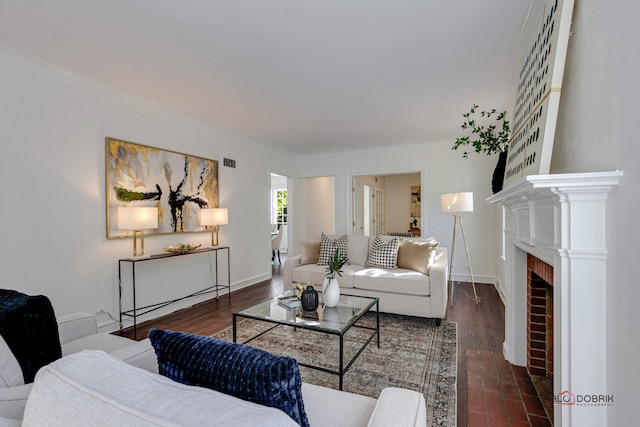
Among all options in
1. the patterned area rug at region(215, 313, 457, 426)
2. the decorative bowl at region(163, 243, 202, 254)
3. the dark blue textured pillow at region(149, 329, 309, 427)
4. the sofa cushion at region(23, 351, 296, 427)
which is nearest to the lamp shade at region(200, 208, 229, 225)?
the decorative bowl at region(163, 243, 202, 254)

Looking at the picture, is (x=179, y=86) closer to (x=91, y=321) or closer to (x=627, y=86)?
(x=91, y=321)

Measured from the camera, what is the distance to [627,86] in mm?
966

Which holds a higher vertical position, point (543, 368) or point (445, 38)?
point (445, 38)

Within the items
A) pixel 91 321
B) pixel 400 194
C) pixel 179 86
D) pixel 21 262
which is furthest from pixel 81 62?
pixel 400 194

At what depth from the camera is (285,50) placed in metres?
2.42

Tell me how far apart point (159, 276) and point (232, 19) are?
2979 millimetres

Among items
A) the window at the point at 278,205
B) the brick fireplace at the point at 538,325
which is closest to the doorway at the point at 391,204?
the window at the point at 278,205

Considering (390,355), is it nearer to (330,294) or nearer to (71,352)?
(330,294)

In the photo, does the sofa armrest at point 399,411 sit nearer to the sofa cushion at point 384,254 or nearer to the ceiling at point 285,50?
the ceiling at point 285,50

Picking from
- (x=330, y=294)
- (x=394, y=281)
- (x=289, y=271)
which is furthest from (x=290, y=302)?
(x=289, y=271)

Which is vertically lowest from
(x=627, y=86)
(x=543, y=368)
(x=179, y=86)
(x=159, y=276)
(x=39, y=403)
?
(x=543, y=368)

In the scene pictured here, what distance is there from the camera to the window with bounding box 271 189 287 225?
9.73 metres

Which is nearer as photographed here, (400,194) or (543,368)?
(543,368)

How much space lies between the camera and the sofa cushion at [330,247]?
4129 mm
